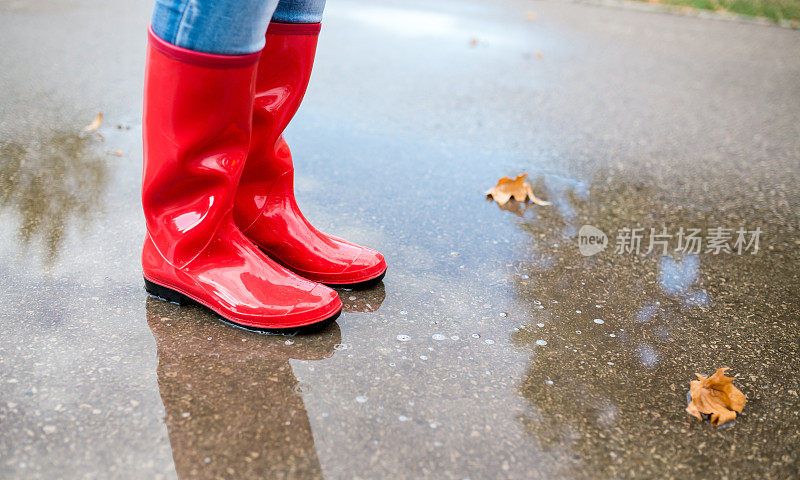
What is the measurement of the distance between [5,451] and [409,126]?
2382mm

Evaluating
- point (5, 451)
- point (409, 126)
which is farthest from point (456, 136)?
point (5, 451)

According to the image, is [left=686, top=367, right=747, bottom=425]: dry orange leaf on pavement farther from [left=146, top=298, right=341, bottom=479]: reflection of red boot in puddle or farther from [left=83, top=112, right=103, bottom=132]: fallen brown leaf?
[left=83, top=112, right=103, bottom=132]: fallen brown leaf

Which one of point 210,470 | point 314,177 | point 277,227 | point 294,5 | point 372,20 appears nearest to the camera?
point 210,470

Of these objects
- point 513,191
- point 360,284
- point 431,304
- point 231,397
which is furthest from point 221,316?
point 513,191

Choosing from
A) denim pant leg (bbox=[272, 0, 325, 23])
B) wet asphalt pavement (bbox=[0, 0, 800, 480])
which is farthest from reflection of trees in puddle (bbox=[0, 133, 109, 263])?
denim pant leg (bbox=[272, 0, 325, 23])

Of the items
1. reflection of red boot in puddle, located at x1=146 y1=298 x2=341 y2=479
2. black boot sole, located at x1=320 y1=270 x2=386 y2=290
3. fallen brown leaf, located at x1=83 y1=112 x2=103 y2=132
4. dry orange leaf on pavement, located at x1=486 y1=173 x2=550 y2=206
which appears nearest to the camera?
reflection of red boot in puddle, located at x1=146 y1=298 x2=341 y2=479

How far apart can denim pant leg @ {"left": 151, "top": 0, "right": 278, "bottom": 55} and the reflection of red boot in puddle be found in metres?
0.62

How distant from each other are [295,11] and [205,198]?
1.53ft

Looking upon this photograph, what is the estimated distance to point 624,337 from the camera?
171 cm

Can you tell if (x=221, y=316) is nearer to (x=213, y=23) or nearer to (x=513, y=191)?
(x=213, y=23)

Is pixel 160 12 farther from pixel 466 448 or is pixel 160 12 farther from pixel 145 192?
pixel 466 448

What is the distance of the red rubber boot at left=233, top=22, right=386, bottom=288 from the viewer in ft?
5.16

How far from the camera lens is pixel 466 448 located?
1271 mm

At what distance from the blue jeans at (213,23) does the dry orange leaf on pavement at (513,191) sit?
1.36 meters
